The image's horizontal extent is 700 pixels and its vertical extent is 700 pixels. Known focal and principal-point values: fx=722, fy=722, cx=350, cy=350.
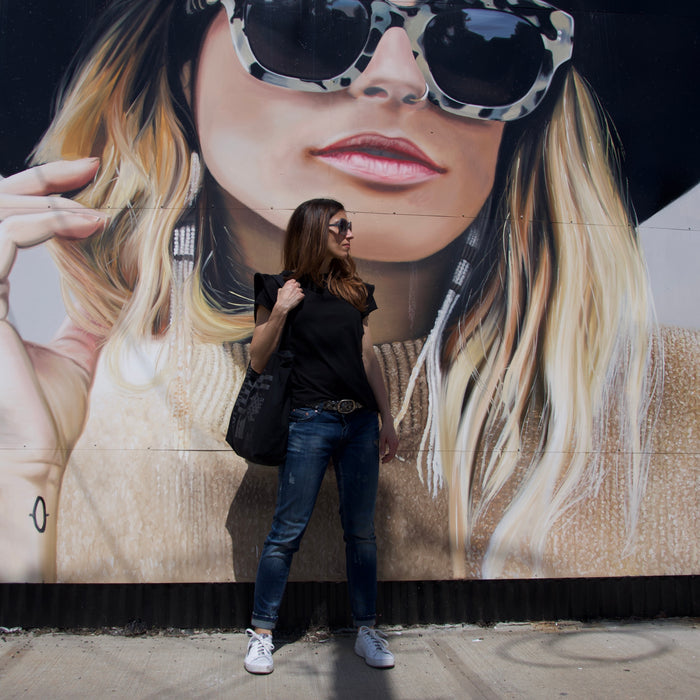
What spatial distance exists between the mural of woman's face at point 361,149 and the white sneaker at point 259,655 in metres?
1.67

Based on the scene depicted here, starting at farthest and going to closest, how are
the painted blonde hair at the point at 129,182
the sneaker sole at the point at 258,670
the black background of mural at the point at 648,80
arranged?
the black background of mural at the point at 648,80, the painted blonde hair at the point at 129,182, the sneaker sole at the point at 258,670

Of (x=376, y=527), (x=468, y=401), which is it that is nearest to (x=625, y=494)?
(x=468, y=401)

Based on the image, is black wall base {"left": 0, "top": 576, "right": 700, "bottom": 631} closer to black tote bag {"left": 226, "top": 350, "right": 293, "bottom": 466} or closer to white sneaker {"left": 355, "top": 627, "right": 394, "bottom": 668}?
white sneaker {"left": 355, "top": 627, "right": 394, "bottom": 668}

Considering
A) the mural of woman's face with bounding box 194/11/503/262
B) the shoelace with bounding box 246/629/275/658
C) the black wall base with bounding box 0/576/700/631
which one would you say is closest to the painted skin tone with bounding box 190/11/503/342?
the mural of woman's face with bounding box 194/11/503/262

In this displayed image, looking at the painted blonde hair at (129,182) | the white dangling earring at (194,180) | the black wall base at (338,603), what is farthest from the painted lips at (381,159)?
the black wall base at (338,603)

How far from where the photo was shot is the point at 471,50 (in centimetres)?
338

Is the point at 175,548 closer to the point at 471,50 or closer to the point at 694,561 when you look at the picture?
the point at 694,561

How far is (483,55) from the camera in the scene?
3393 mm

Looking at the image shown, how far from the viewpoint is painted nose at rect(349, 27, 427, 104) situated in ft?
10.8

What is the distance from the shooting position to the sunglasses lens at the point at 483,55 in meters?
3.35

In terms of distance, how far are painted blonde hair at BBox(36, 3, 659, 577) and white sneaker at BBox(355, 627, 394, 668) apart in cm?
56

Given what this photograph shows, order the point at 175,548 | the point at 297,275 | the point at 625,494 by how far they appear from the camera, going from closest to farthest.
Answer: the point at 297,275
the point at 175,548
the point at 625,494

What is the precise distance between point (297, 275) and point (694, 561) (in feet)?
7.44

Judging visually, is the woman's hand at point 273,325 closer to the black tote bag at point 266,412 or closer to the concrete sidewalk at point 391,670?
the black tote bag at point 266,412
